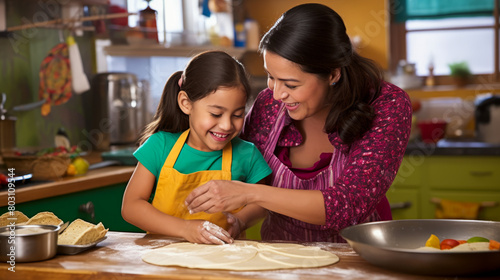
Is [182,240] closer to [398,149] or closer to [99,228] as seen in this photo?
[99,228]

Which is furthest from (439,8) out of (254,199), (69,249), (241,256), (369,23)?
(69,249)

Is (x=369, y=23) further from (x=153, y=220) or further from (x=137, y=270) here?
(x=137, y=270)

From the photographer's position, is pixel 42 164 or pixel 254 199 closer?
pixel 254 199

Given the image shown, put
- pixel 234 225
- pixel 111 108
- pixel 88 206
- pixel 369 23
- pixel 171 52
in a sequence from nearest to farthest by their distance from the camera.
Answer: pixel 234 225 < pixel 88 206 < pixel 111 108 < pixel 171 52 < pixel 369 23

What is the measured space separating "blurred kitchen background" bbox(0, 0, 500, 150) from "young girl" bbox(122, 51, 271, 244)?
4.07 ft

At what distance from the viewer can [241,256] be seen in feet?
4.41

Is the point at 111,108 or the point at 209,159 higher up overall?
the point at 111,108

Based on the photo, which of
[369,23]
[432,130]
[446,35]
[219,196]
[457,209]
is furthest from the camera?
[446,35]

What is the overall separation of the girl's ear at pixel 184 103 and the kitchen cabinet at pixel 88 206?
2.56 feet

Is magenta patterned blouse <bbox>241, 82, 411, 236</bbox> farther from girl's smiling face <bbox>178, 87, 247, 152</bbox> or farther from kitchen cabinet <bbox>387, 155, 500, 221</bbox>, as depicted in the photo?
kitchen cabinet <bbox>387, 155, 500, 221</bbox>

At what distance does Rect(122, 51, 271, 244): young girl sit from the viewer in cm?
169

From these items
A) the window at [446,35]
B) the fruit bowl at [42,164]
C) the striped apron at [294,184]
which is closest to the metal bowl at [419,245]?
the striped apron at [294,184]

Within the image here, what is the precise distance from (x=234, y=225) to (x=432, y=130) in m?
2.69

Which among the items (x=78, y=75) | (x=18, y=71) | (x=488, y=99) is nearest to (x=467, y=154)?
(x=488, y=99)
